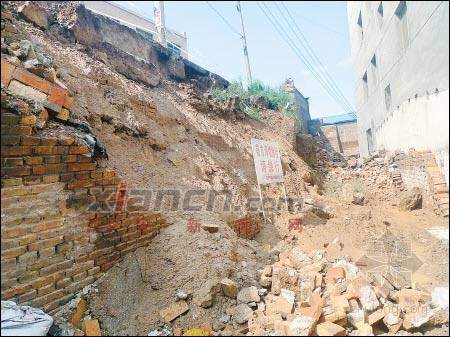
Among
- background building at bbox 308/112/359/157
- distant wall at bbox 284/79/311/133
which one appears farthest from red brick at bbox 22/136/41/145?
background building at bbox 308/112/359/157

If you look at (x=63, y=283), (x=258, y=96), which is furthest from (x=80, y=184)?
(x=258, y=96)

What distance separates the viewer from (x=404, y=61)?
2.25 meters

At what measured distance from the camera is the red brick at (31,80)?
8.02 ft

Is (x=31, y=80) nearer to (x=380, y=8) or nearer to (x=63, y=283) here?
(x=63, y=283)

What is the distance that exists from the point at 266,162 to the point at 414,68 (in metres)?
3.40

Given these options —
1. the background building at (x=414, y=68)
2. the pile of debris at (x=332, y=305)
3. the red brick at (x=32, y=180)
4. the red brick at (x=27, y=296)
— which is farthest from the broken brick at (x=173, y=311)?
the background building at (x=414, y=68)

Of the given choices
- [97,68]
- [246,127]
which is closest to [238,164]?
[246,127]

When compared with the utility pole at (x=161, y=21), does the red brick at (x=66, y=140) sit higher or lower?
lower

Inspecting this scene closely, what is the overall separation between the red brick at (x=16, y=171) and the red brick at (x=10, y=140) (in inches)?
7.5

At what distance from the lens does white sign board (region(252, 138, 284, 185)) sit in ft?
16.8

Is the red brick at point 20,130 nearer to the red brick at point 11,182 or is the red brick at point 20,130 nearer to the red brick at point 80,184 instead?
the red brick at point 11,182

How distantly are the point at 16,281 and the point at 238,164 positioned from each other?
477 centimetres

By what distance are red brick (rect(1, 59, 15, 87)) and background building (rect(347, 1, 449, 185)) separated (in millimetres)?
3086

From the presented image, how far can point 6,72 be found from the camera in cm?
237
